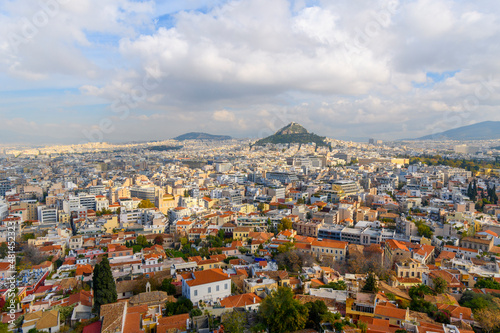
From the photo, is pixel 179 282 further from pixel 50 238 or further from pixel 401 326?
pixel 50 238

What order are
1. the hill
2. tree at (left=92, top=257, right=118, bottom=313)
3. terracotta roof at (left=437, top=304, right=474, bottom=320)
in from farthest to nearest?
the hill → tree at (left=92, top=257, right=118, bottom=313) → terracotta roof at (left=437, top=304, right=474, bottom=320)

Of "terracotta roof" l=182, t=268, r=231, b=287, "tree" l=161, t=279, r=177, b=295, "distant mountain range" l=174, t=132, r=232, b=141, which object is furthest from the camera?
"distant mountain range" l=174, t=132, r=232, b=141

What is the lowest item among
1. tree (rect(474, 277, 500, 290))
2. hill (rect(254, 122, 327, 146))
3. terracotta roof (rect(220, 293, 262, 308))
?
tree (rect(474, 277, 500, 290))

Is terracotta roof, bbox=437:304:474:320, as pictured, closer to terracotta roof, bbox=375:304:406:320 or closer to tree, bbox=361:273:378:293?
tree, bbox=361:273:378:293

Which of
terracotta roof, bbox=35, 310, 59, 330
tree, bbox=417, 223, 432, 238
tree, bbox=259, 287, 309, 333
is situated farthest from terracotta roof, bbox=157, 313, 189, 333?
tree, bbox=417, 223, 432, 238

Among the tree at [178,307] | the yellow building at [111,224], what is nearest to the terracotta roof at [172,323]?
the tree at [178,307]

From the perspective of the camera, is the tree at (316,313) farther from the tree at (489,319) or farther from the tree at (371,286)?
the tree at (489,319)
